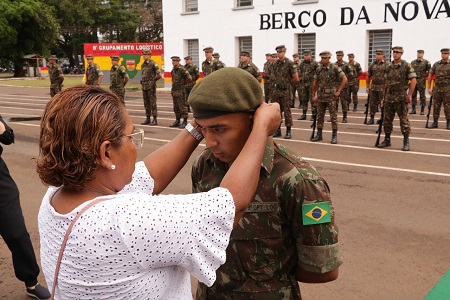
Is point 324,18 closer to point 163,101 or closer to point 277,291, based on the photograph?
point 163,101

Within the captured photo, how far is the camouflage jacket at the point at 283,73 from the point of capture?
1196 centimetres

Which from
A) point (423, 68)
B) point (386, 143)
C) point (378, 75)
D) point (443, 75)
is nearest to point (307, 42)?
point (423, 68)

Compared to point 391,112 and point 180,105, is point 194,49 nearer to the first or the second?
point 180,105

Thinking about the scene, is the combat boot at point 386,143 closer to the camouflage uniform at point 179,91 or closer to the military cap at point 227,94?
the camouflage uniform at point 179,91

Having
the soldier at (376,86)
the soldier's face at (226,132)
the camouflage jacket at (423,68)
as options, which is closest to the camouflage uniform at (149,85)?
the soldier at (376,86)

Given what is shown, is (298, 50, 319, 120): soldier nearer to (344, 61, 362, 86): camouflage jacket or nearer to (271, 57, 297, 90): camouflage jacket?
(344, 61, 362, 86): camouflage jacket

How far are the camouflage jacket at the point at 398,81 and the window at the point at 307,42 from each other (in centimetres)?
1233

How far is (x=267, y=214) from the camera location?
6.00ft

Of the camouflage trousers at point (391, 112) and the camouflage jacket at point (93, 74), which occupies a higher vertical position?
the camouflage jacket at point (93, 74)

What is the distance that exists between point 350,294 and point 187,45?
933 inches

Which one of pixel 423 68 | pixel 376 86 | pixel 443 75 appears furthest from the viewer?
pixel 423 68

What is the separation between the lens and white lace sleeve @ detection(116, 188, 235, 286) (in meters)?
1.29

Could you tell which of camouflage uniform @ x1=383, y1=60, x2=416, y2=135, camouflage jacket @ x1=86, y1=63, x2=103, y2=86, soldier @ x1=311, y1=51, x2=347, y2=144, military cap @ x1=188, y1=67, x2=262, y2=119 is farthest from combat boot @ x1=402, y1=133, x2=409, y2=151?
camouflage jacket @ x1=86, y1=63, x2=103, y2=86

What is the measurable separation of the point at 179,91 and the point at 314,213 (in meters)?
12.2
